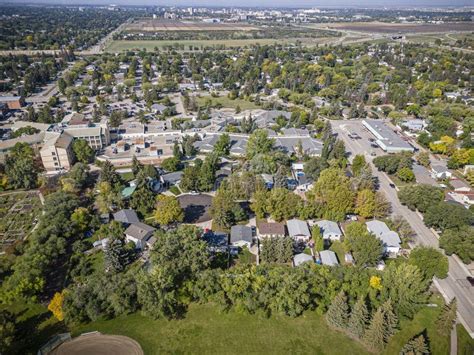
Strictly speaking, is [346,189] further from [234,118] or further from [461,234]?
[234,118]

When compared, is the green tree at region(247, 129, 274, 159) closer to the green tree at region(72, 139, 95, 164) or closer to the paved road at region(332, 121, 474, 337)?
the paved road at region(332, 121, 474, 337)

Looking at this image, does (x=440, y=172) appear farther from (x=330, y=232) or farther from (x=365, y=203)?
(x=330, y=232)

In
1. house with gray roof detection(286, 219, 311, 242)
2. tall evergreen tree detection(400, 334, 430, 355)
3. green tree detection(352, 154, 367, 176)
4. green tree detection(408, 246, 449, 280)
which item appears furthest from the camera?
green tree detection(352, 154, 367, 176)

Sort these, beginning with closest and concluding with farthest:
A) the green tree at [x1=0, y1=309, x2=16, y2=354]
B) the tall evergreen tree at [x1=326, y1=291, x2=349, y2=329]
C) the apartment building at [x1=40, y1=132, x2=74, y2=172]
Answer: the green tree at [x1=0, y1=309, x2=16, y2=354]
the tall evergreen tree at [x1=326, y1=291, x2=349, y2=329]
the apartment building at [x1=40, y1=132, x2=74, y2=172]

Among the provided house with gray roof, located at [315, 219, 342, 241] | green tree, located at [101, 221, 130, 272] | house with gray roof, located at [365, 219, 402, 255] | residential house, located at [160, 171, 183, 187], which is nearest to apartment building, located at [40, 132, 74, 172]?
residential house, located at [160, 171, 183, 187]

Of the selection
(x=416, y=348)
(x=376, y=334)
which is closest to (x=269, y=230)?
(x=376, y=334)

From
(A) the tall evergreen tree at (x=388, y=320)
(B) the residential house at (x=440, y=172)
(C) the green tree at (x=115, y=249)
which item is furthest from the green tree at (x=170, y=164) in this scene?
(B) the residential house at (x=440, y=172)

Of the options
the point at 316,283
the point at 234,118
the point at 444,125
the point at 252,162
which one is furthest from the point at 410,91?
the point at 316,283

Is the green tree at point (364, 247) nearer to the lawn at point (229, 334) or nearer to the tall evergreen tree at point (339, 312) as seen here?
the tall evergreen tree at point (339, 312)
